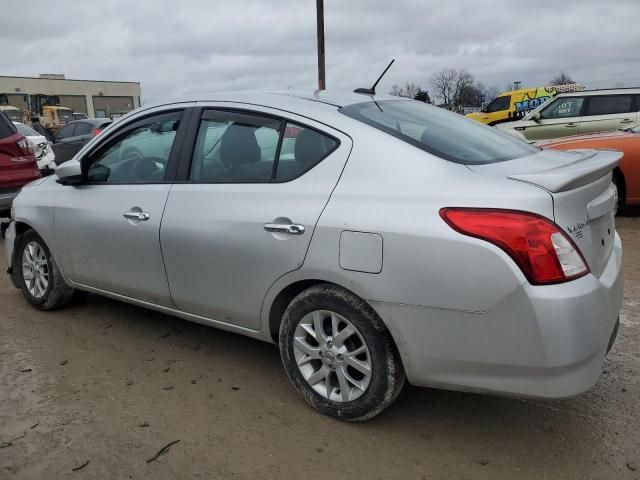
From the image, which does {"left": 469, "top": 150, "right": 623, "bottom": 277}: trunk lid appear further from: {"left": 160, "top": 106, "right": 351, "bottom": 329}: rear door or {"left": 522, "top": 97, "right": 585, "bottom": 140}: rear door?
{"left": 522, "top": 97, "right": 585, "bottom": 140}: rear door

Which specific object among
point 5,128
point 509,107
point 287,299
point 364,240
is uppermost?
point 509,107

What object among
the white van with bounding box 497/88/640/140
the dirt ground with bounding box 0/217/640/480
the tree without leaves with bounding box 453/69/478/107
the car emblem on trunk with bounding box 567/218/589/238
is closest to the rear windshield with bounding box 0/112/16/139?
the dirt ground with bounding box 0/217/640/480

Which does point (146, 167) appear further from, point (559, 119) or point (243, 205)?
point (559, 119)

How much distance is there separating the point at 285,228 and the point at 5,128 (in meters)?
6.24

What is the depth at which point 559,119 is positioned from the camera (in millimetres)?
11961

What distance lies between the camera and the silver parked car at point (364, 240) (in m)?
2.28

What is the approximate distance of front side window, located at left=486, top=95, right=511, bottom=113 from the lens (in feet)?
68.7

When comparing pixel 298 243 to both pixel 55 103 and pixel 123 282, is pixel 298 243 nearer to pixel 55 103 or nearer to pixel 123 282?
pixel 123 282

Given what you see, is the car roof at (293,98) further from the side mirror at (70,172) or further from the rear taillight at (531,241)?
the rear taillight at (531,241)

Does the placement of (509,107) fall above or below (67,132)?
above

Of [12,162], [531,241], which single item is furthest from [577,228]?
[12,162]

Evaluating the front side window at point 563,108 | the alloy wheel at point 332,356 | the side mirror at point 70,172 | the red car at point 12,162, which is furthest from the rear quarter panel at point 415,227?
the front side window at point 563,108

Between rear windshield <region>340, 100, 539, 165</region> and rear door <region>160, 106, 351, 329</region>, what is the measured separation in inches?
10.9

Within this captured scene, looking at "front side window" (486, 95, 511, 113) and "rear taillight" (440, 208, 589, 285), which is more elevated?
"front side window" (486, 95, 511, 113)
